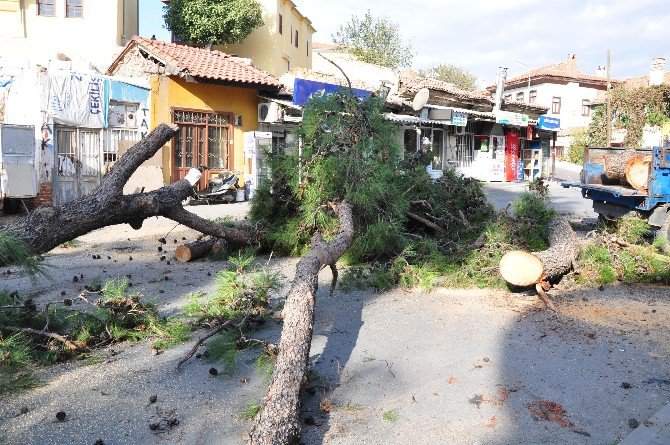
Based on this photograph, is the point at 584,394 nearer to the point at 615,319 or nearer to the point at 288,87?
the point at 615,319

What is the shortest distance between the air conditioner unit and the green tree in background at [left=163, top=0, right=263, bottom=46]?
734 centimetres

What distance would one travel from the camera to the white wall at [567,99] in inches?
1687

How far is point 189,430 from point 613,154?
887 cm

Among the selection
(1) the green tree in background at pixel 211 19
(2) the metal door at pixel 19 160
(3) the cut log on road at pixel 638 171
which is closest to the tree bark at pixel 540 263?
(3) the cut log on road at pixel 638 171

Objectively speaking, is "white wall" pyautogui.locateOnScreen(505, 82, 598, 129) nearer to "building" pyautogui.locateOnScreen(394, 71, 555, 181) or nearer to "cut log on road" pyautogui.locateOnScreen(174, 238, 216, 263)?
"building" pyautogui.locateOnScreen(394, 71, 555, 181)

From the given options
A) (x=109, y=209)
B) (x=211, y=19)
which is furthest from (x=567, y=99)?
(x=109, y=209)

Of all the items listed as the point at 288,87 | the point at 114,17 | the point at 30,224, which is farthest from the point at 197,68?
the point at 30,224

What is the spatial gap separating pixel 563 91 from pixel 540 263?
41.1 m

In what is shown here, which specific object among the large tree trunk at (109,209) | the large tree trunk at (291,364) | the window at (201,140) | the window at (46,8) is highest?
the window at (46,8)

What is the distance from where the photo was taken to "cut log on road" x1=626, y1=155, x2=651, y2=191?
8711mm

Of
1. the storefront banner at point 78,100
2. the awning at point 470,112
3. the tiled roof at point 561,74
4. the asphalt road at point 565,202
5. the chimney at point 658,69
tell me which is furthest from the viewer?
the tiled roof at point 561,74

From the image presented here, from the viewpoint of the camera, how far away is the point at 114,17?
21281 mm

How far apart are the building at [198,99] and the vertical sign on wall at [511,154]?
13.6 m

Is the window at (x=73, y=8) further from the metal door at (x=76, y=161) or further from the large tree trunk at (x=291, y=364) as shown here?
the large tree trunk at (x=291, y=364)
